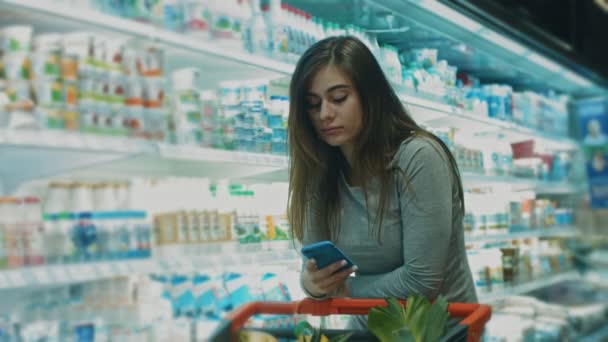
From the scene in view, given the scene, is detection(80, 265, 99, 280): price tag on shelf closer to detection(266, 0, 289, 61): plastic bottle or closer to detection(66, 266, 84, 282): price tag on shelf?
detection(66, 266, 84, 282): price tag on shelf

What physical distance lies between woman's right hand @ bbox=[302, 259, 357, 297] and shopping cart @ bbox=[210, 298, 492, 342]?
51mm

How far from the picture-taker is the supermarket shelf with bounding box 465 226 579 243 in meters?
3.77

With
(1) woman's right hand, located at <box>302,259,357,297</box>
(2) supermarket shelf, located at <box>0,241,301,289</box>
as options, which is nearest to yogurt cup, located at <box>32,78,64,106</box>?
(2) supermarket shelf, located at <box>0,241,301,289</box>

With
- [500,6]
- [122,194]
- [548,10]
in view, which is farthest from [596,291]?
[122,194]

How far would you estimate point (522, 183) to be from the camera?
466cm

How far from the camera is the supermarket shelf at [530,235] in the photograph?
3.77m

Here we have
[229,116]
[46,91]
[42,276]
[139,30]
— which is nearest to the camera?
[42,276]

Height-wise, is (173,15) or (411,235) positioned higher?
(173,15)

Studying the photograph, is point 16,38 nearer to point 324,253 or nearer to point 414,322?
point 324,253

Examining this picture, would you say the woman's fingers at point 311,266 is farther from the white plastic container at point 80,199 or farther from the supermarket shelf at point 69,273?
the white plastic container at point 80,199

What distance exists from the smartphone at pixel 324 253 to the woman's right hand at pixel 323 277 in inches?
0.7

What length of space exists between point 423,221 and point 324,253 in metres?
0.40

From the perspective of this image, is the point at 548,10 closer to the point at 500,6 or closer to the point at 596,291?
the point at 500,6

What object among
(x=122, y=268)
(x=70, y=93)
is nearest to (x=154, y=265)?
(x=122, y=268)
